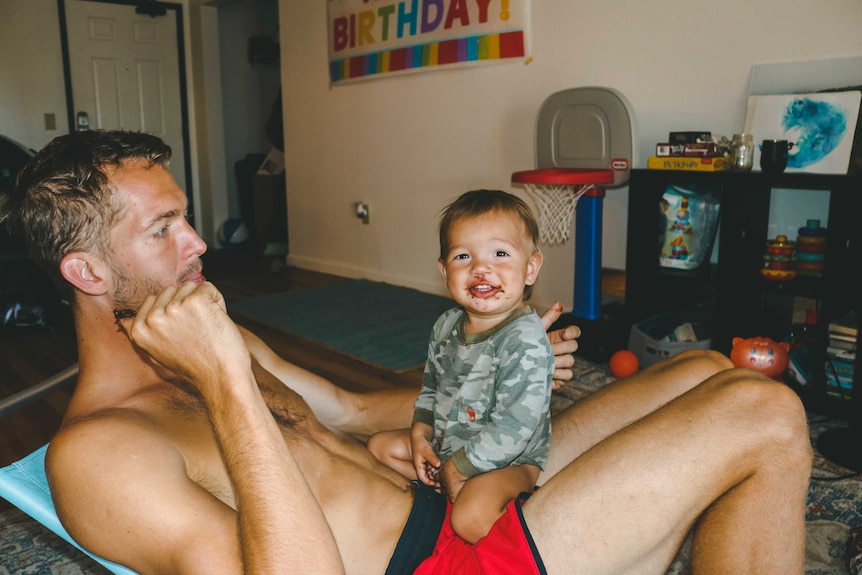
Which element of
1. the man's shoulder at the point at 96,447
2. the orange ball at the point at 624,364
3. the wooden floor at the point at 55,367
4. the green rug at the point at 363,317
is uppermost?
the man's shoulder at the point at 96,447

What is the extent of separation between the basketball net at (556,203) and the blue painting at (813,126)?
29.8 inches

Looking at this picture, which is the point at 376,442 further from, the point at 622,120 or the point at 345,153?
the point at 345,153

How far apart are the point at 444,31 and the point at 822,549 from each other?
3370 millimetres

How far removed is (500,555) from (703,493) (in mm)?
310

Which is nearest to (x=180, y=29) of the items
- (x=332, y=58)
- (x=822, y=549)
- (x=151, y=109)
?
(x=151, y=109)

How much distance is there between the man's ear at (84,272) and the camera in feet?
3.80

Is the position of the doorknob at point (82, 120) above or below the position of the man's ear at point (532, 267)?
above

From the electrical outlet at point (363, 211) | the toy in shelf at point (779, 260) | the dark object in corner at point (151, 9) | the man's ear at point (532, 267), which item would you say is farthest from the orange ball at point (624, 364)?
the dark object in corner at point (151, 9)

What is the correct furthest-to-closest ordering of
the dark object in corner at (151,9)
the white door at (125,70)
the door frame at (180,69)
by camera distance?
1. the dark object in corner at (151,9)
2. the white door at (125,70)
3. the door frame at (180,69)

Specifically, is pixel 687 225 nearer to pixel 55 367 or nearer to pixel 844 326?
pixel 844 326

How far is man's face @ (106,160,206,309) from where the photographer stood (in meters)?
1.18

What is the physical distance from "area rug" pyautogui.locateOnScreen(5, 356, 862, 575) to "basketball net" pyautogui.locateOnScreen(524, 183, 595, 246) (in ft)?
4.89

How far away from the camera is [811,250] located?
261cm

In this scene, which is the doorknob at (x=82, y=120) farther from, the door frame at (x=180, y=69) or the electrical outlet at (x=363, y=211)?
the electrical outlet at (x=363, y=211)
